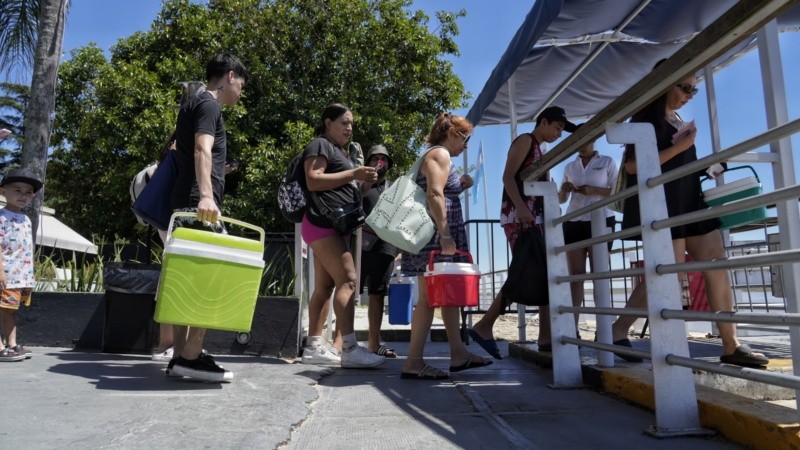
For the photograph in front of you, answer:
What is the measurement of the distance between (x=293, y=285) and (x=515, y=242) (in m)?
2.09

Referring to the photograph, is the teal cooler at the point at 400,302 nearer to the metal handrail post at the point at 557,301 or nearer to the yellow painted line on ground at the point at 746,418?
the metal handrail post at the point at 557,301

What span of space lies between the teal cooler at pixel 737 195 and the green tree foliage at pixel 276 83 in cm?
1238

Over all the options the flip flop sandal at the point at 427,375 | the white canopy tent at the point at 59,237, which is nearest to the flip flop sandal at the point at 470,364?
the flip flop sandal at the point at 427,375

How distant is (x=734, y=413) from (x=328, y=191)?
111 inches

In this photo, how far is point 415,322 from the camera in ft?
12.3

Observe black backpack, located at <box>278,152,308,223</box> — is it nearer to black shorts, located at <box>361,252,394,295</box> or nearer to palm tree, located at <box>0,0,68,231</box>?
black shorts, located at <box>361,252,394,295</box>

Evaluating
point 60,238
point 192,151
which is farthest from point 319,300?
point 60,238

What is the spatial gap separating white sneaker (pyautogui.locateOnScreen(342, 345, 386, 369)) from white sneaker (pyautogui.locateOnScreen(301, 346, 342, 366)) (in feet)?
0.72

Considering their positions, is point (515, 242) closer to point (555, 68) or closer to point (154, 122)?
point (555, 68)

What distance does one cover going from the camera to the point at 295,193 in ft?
14.1

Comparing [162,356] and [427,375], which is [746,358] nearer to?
[427,375]

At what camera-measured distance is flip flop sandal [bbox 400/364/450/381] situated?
12.1 feet

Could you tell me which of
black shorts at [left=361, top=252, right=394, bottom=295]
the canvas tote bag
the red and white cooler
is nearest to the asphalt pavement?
the red and white cooler

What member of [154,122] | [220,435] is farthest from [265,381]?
[154,122]
